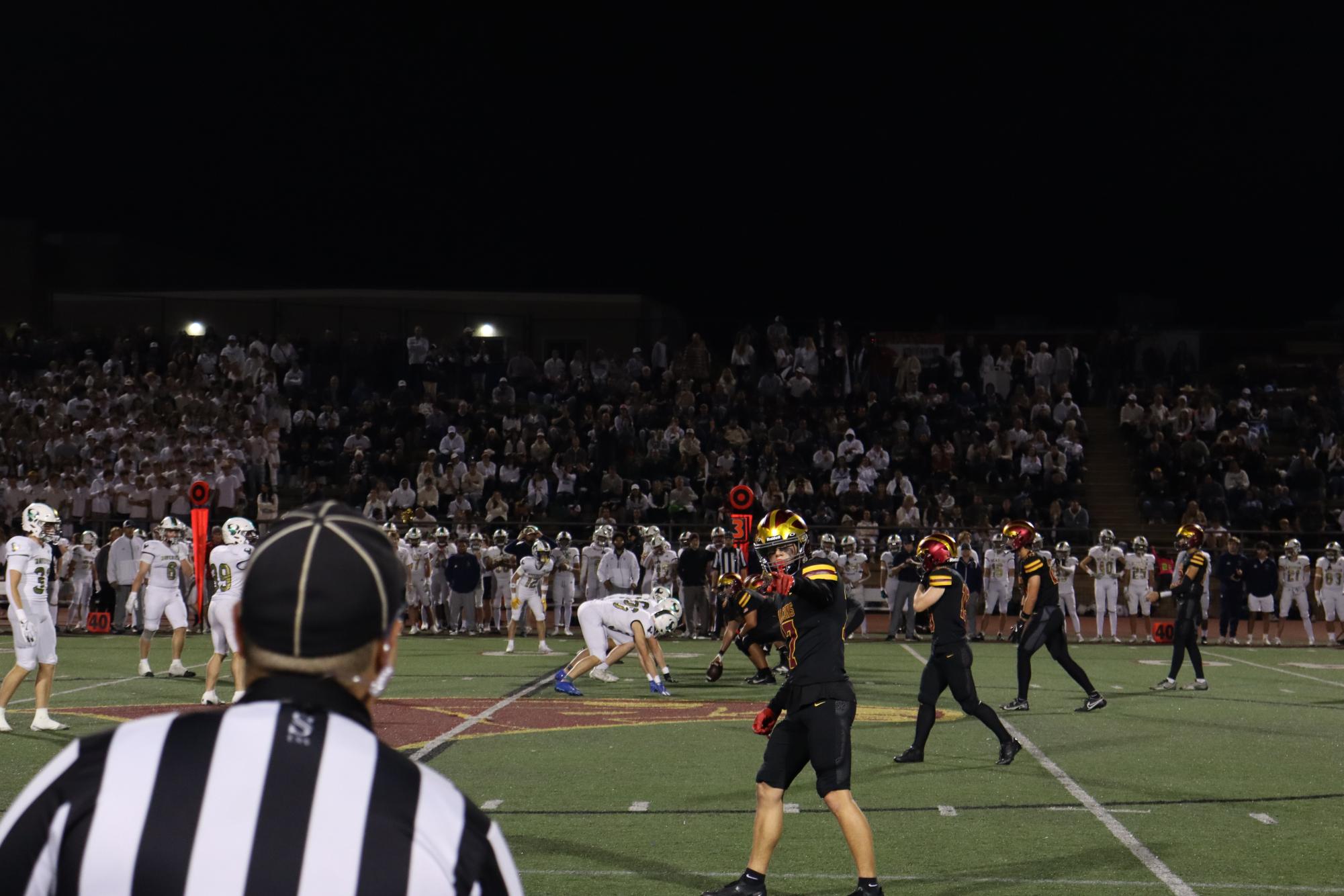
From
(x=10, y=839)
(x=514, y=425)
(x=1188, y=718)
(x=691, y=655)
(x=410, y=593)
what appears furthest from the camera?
(x=514, y=425)

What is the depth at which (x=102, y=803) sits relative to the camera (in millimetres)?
1840

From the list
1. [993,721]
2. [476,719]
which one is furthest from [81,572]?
[993,721]

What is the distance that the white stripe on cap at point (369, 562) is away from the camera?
6.69 feet

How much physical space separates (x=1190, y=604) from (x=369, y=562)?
1591cm

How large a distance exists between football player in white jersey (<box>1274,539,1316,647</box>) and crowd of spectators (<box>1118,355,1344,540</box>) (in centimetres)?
144

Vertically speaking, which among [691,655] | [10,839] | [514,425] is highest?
[514,425]

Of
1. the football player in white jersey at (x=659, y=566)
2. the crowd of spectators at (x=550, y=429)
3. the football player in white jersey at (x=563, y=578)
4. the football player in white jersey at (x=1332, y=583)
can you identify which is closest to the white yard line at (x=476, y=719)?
the football player in white jersey at (x=659, y=566)

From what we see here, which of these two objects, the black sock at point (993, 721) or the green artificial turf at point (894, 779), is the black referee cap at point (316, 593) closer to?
the green artificial turf at point (894, 779)

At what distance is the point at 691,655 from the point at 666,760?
10633 mm

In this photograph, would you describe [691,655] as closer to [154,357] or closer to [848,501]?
[848,501]

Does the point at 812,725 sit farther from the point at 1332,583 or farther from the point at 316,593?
the point at 1332,583

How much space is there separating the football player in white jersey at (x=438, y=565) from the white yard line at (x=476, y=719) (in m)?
8.69

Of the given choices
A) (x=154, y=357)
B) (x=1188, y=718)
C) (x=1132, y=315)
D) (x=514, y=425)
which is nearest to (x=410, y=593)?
(x=514, y=425)

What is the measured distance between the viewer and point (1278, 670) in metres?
20.0
